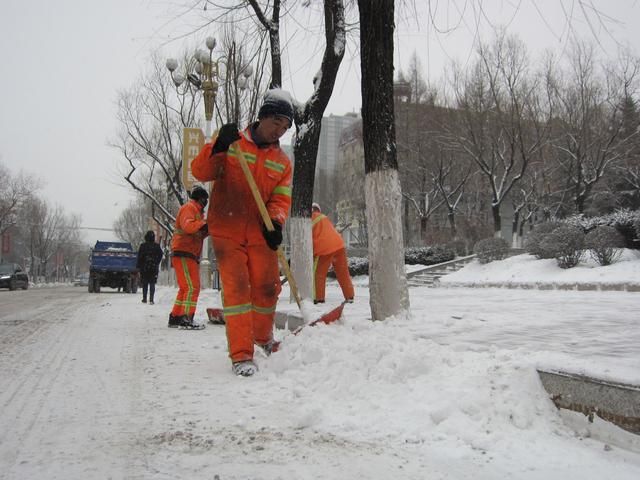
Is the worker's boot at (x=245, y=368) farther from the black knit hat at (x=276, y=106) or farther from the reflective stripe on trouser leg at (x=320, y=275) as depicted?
the reflective stripe on trouser leg at (x=320, y=275)

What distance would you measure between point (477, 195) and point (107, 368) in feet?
121

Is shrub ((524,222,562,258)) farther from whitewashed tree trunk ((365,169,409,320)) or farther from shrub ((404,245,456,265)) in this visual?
whitewashed tree trunk ((365,169,409,320))

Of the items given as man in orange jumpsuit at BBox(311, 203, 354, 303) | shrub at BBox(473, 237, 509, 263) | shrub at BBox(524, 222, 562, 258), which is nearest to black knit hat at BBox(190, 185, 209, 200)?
man in orange jumpsuit at BBox(311, 203, 354, 303)

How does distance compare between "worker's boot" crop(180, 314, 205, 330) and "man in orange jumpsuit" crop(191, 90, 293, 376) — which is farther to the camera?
"worker's boot" crop(180, 314, 205, 330)

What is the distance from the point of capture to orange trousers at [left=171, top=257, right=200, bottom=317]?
6934 mm

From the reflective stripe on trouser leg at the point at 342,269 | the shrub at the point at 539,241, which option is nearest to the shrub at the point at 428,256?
the shrub at the point at 539,241

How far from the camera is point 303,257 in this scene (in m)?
8.36

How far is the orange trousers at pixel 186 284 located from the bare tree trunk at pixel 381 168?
2708mm

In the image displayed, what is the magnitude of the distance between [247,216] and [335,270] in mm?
4716

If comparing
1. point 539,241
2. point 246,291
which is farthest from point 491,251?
point 246,291

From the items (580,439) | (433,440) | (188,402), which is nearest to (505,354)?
(580,439)

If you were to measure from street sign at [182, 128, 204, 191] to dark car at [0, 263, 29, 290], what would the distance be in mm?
18475

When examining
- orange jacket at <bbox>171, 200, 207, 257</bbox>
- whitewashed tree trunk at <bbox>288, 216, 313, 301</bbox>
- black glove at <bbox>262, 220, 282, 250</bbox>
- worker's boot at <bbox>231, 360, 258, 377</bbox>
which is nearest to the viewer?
worker's boot at <bbox>231, 360, 258, 377</bbox>

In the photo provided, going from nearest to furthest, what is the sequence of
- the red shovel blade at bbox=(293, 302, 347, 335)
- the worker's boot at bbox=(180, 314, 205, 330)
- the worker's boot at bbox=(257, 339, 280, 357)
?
the worker's boot at bbox=(257, 339, 280, 357)
the red shovel blade at bbox=(293, 302, 347, 335)
the worker's boot at bbox=(180, 314, 205, 330)
